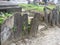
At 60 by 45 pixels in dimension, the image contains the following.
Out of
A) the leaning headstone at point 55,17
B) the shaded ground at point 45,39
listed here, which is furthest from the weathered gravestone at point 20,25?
the leaning headstone at point 55,17

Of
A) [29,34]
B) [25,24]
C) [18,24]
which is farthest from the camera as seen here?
[29,34]

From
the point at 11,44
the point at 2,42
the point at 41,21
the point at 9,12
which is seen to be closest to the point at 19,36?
the point at 11,44

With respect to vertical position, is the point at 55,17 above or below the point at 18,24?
below

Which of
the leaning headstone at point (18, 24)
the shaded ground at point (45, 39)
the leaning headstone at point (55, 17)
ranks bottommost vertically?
the shaded ground at point (45, 39)

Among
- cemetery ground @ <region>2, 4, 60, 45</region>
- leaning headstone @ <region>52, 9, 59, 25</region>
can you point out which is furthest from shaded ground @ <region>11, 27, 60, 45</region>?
leaning headstone @ <region>52, 9, 59, 25</region>

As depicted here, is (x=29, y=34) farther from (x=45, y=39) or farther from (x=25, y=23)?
(x=45, y=39)

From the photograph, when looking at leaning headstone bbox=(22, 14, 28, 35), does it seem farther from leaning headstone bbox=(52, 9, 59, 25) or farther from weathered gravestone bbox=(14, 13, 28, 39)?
leaning headstone bbox=(52, 9, 59, 25)

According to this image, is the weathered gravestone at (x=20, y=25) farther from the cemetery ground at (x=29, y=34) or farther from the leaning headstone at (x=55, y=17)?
the leaning headstone at (x=55, y=17)

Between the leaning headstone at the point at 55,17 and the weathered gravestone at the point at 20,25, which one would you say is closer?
the weathered gravestone at the point at 20,25

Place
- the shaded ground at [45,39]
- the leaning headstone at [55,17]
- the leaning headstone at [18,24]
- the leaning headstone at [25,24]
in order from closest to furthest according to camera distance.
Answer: the leaning headstone at [18,24] → the shaded ground at [45,39] → the leaning headstone at [25,24] → the leaning headstone at [55,17]

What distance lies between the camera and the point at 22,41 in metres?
5.02

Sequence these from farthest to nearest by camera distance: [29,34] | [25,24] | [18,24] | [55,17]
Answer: [55,17] < [29,34] < [25,24] < [18,24]

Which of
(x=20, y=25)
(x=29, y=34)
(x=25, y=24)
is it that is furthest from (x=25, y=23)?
(x=29, y=34)

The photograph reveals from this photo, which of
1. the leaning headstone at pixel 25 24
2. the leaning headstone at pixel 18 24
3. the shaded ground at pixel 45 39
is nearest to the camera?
the leaning headstone at pixel 18 24
